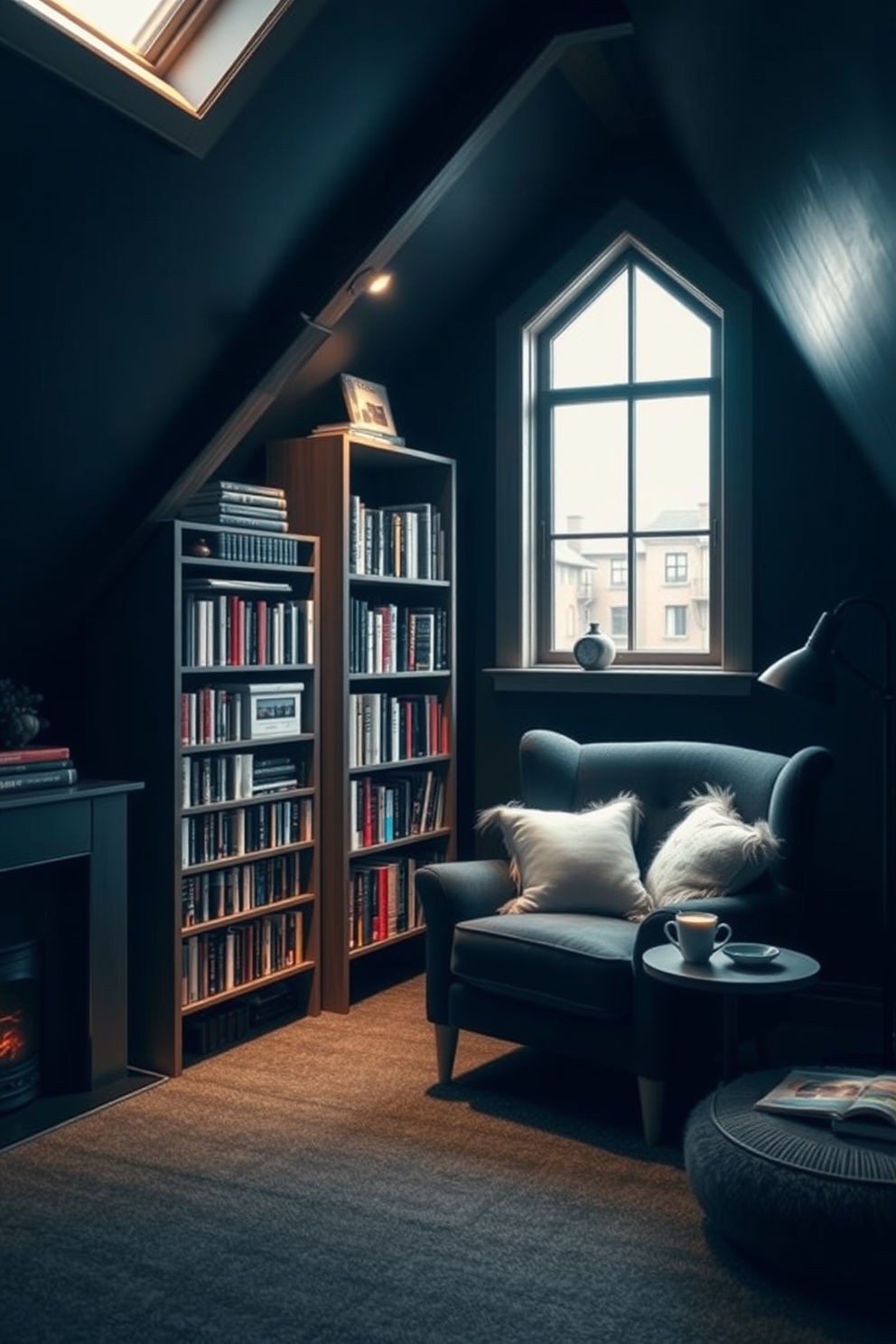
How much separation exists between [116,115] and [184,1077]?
2649 millimetres

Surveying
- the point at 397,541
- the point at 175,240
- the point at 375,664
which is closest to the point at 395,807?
the point at 375,664

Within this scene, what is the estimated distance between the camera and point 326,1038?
4227 millimetres

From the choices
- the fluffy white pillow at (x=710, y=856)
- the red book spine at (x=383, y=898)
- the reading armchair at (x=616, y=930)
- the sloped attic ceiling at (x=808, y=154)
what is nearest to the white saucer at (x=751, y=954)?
the reading armchair at (x=616, y=930)

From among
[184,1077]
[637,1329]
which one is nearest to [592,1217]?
[637,1329]

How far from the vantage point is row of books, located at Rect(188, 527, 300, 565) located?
13.4 feet

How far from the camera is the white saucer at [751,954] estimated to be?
10.3 ft

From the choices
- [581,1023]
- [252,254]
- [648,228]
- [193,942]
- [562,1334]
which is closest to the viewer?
[562,1334]

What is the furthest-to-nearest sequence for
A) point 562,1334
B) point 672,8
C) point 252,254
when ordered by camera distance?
point 252,254
point 672,8
point 562,1334

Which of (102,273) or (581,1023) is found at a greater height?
(102,273)

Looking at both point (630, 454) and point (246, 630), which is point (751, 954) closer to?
point (246, 630)

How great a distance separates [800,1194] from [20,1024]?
216 cm

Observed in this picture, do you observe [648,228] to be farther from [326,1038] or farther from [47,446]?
[326,1038]

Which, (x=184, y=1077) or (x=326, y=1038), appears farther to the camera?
(x=326, y=1038)

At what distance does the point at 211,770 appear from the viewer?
4.07 m
